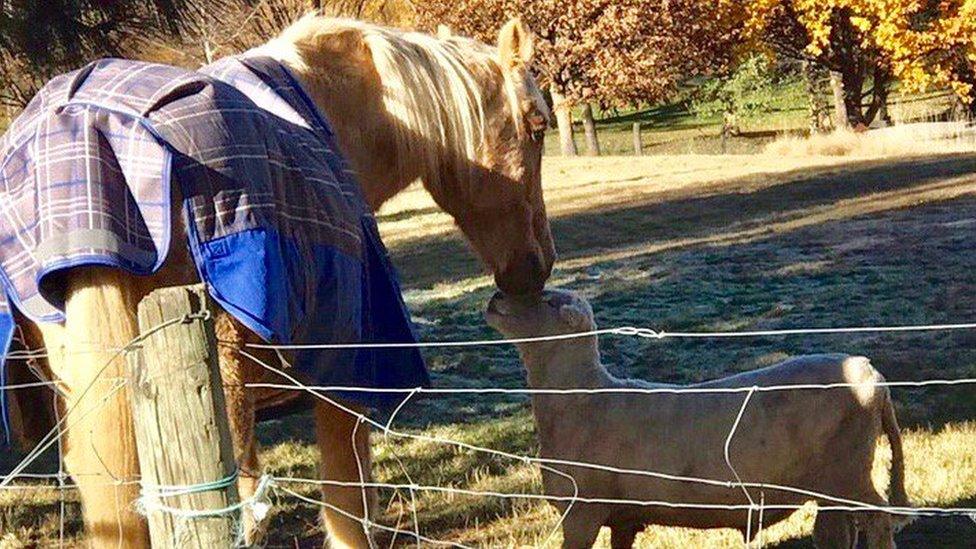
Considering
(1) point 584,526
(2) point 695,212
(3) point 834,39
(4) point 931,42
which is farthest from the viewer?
(3) point 834,39

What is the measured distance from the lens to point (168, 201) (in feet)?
9.62

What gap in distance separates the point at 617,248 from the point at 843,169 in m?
7.28

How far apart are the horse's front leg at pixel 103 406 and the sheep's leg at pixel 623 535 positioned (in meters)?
2.01

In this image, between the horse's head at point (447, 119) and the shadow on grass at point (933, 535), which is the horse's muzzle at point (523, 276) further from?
the shadow on grass at point (933, 535)

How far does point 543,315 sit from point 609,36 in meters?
25.4

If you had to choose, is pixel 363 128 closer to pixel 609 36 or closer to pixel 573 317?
pixel 573 317

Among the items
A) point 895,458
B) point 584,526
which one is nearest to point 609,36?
point 895,458

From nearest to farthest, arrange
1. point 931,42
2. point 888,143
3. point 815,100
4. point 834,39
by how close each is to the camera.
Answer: point 888,143
point 931,42
point 834,39
point 815,100

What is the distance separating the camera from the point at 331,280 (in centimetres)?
336

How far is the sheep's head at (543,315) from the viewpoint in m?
4.55

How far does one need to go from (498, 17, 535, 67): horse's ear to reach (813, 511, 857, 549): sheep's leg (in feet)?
6.30

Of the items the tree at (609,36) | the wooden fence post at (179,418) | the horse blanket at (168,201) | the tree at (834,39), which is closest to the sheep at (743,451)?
the horse blanket at (168,201)

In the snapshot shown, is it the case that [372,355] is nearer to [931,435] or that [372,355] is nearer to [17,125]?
[17,125]

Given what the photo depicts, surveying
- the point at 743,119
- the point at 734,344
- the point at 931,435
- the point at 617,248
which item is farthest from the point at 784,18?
the point at 931,435
